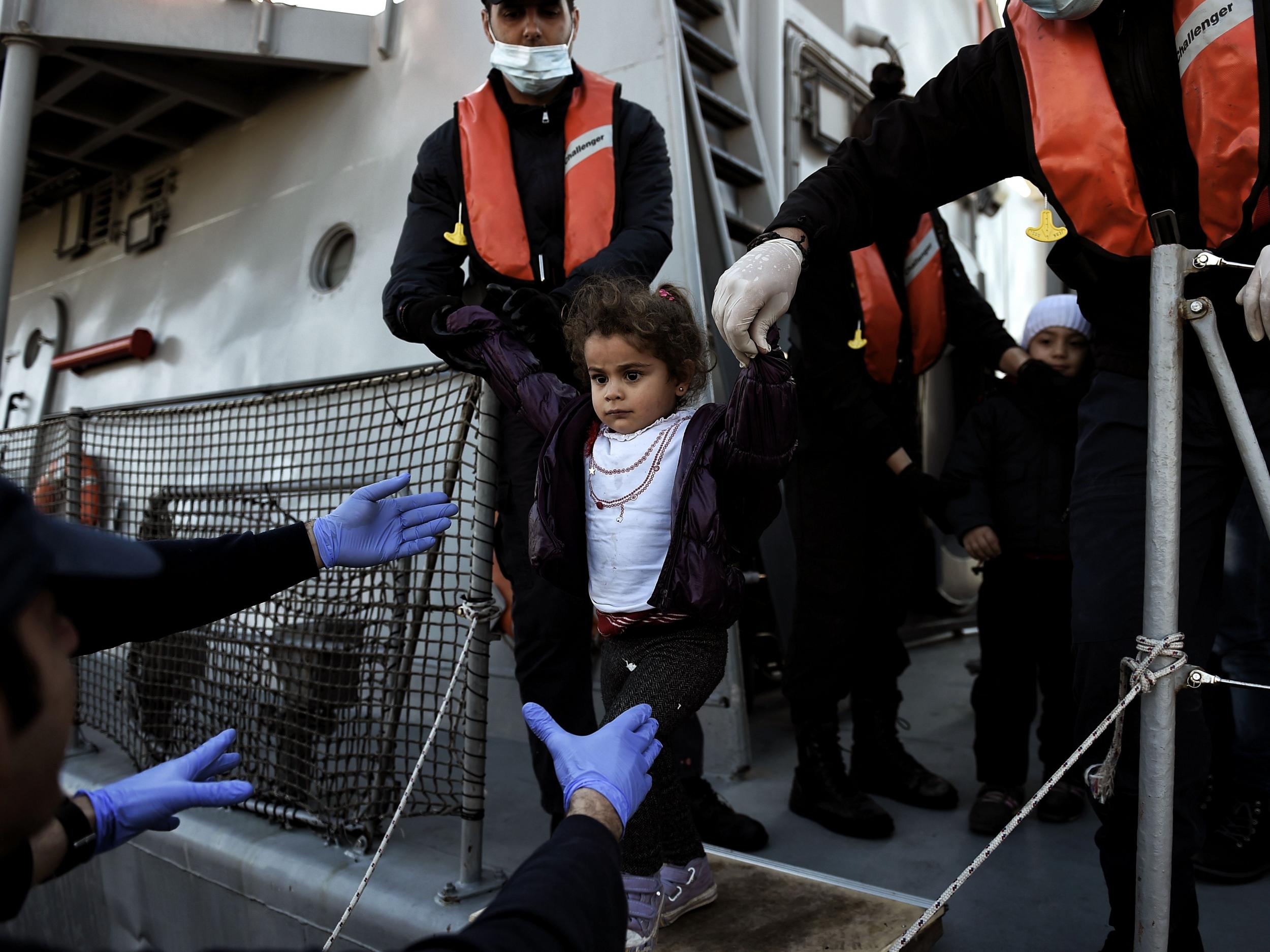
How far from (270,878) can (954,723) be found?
2434 millimetres

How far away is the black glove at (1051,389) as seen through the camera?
9.01 feet

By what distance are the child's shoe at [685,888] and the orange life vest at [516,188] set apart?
1.42 m

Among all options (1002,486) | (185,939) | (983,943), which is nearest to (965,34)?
(1002,486)

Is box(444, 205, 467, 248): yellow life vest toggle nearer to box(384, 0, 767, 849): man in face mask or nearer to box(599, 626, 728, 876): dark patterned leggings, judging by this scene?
box(384, 0, 767, 849): man in face mask

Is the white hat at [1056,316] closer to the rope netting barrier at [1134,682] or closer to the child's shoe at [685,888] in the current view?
the rope netting barrier at [1134,682]

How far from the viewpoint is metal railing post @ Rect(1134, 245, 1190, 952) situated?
4.54ft

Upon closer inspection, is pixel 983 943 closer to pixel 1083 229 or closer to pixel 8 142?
pixel 1083 229

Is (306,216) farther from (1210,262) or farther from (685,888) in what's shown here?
(1210,262)

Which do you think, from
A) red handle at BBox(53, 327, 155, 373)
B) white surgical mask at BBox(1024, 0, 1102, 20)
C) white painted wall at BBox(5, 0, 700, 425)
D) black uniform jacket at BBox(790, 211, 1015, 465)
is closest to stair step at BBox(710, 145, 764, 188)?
white painted wall at BBox(5, 0, 700, 425)

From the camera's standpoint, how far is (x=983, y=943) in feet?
5.97

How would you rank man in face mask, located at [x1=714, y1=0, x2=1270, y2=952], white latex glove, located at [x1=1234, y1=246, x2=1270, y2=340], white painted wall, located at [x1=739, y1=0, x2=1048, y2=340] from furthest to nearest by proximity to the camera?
white painted wall, located at [x1=739, y1=0, x2=1048, y2=340] < man in face mask, located at [x1=714, y1=0, x2=1270, y2=952] < white latex glove, located at [x1=1234, y1=246, x2=1270, y2=340]

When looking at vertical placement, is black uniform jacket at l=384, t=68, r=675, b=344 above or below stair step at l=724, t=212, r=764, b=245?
below

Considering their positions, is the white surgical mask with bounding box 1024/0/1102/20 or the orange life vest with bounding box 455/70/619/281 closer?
the white surgical mask with bounding box 1024/0/1102/20

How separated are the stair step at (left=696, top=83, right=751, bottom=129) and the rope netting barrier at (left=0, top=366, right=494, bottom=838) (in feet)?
5.86
